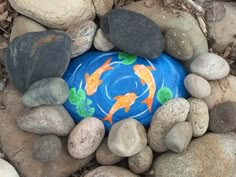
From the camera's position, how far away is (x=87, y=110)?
1955mm

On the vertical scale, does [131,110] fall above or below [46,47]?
below

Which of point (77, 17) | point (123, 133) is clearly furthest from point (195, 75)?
point (77, 17)

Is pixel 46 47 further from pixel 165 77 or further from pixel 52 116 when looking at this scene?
pixel 165 77

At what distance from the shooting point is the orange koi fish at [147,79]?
1.95 meters

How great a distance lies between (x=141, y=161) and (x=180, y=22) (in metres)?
0.61

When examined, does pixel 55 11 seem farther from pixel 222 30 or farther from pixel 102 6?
pixel 222 30

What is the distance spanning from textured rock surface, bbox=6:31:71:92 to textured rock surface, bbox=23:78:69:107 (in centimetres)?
5

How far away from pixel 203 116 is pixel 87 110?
466mm

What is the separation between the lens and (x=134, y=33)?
194 cm

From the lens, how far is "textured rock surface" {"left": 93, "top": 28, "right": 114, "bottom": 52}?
1977 mm

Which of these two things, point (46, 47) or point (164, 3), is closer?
point (46, 47)

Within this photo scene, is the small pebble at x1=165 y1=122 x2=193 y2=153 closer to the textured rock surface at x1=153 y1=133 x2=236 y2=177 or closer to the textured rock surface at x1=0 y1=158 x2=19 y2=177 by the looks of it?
the textured rock surface at x1=153 y1=133 x2=236 y2=177

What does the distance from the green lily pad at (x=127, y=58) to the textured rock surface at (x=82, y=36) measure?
0.14 meters

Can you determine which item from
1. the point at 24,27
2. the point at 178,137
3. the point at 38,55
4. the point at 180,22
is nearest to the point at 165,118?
the point at 178,137
